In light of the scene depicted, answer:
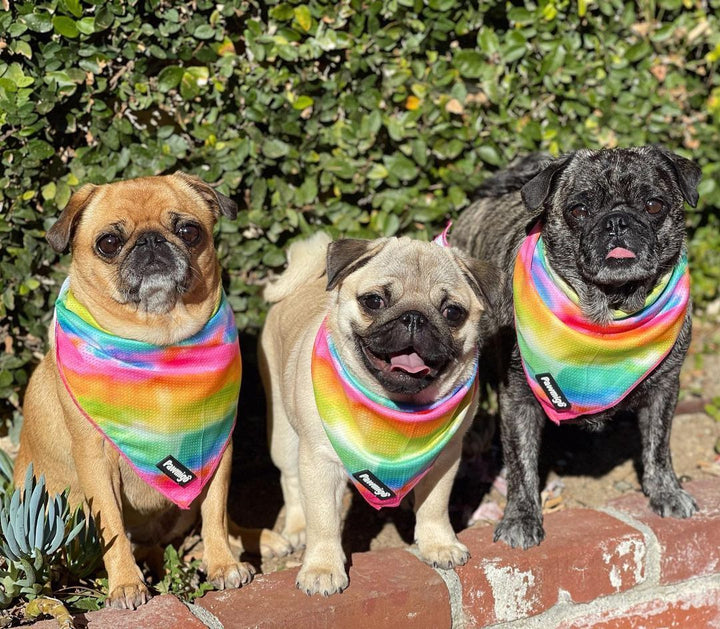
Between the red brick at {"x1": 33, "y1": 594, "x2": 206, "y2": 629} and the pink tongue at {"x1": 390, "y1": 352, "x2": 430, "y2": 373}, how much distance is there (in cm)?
117

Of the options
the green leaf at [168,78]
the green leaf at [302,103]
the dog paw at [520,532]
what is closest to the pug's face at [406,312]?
the dog paw at [520,532]

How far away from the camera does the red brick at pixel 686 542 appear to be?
4.01 meters

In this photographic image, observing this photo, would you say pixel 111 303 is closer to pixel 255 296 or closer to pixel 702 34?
pixel 255 296

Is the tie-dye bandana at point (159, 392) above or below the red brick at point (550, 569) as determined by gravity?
above

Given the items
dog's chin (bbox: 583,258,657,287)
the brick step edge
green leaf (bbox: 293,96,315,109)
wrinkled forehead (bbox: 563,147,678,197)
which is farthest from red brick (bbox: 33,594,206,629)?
green leaf (bbox: 293,96,315,109)

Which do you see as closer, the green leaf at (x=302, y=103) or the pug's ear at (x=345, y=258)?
the pug's ear at (x=345, y=258)

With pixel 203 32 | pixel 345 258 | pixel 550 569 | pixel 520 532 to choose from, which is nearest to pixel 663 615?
pixel 550 569

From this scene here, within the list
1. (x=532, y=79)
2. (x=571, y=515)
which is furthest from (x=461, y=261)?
(x=532, y=79)

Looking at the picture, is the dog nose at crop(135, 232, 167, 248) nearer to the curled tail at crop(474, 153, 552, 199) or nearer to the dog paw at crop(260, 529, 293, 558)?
the dog paw at crop(260, 529, 293, 558)

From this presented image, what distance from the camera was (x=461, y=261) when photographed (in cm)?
367

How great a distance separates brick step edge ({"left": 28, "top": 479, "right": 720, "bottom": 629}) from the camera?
3340 millimetres

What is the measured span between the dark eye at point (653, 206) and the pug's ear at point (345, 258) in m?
1.21

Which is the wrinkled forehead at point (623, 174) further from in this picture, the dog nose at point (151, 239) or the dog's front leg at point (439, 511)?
the dog nose at point (151, 239)

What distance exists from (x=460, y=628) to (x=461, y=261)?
4.90 feet
